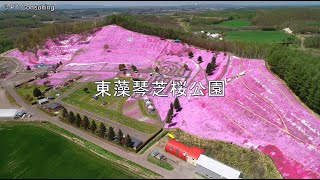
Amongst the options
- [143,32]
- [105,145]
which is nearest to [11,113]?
[105,145]

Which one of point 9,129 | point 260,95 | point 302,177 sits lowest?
point 9,129

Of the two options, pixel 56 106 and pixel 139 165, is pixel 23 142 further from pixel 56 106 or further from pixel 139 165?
pixel 139 165

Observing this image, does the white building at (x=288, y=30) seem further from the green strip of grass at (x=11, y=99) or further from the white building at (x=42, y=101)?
the green strip of grass at (x=11, y=99)

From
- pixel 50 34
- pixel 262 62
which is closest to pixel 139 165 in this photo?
→ pixel 262 62

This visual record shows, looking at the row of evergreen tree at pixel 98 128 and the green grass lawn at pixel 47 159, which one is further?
the row of evergreen tree at pixel 98 128

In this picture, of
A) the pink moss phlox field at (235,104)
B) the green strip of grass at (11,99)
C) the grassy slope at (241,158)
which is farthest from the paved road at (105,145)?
the pink moss phlox field at (235,104)

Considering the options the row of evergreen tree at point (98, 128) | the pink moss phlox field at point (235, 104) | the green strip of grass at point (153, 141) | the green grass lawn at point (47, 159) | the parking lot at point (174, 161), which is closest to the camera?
the green grass lawn at point (47, 159)

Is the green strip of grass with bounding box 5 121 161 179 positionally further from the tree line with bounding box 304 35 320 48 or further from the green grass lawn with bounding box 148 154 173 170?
the tree line with bounding box 304 35 320 48
